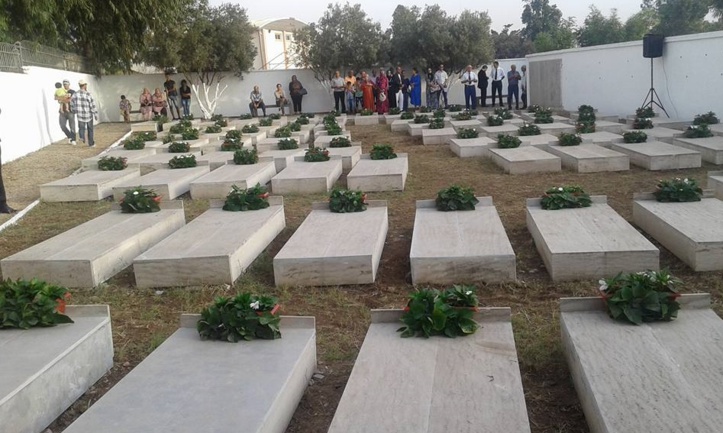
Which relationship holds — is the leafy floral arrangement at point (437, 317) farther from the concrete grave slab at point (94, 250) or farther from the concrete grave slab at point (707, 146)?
the concrete grave slab at point (707, 146)

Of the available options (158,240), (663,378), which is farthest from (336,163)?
(663,378)

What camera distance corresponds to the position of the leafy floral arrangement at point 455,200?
7.99 meters

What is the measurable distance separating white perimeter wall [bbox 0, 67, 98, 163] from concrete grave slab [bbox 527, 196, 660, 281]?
11406mm

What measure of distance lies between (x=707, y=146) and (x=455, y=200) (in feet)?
19.3

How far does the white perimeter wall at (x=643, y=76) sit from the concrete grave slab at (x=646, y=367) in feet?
42.5

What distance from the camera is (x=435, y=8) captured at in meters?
29.1

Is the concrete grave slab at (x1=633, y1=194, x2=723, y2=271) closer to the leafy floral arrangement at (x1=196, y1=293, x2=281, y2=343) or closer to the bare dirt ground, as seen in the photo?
the bare dirt ground

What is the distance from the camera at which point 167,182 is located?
35.1 ft

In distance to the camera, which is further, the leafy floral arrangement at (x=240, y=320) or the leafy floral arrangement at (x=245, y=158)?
the leafy floral arrangement at (x=245, y=158)

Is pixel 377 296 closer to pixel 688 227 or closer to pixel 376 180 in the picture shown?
pixel 688 227

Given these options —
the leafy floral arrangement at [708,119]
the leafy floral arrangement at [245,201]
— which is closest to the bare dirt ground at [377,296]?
the leafy floral arrangement at [245,201]

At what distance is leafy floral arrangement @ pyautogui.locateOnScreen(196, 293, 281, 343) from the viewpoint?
4.55m

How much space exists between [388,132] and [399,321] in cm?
1479

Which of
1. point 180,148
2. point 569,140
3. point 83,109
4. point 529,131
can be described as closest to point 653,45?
point 529,131
